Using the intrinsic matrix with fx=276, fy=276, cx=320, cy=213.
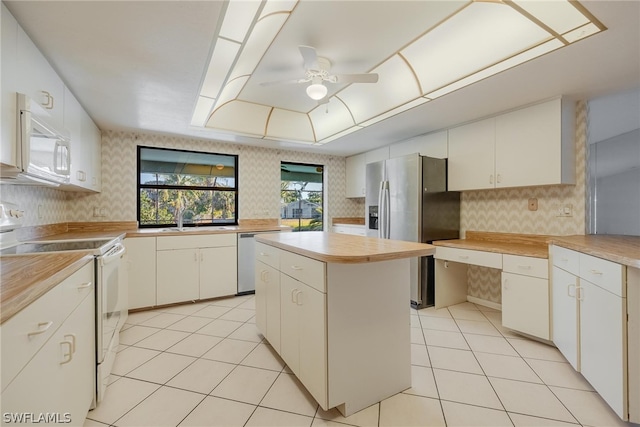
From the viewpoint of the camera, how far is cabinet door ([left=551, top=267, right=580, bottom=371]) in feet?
6.13

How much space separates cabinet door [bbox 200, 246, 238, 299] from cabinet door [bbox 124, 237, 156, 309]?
1.69 ft

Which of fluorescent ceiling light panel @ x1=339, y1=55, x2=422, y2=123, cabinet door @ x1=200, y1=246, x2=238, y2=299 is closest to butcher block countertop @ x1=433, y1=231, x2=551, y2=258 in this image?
fluorescent ceiling light panel @ x1=339, y1=55, x2=422, y2=123

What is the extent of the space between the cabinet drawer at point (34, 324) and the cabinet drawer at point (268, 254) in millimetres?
1105

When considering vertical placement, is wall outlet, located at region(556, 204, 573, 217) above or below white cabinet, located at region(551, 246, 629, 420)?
above

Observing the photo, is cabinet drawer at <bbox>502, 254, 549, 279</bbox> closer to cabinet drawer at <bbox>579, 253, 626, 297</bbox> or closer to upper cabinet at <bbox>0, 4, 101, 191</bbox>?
cabinet drawer at <bbox>579, 253, 626, 297</bbox>

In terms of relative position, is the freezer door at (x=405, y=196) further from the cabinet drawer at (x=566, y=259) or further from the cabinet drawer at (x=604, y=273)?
the cabinet drawer at (x=604, y=273)

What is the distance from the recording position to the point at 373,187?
3850 mm

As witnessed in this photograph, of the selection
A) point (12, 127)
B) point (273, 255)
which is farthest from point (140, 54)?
point (273, 255)

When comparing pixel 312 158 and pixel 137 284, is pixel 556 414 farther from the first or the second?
pixel 312 158

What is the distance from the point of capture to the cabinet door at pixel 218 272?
3414mm

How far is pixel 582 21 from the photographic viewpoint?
159cm

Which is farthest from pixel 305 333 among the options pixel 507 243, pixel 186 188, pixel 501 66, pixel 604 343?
pixel 186 188

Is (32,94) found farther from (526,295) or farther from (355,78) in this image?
(526,295)

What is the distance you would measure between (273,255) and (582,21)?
2402 millimetres
